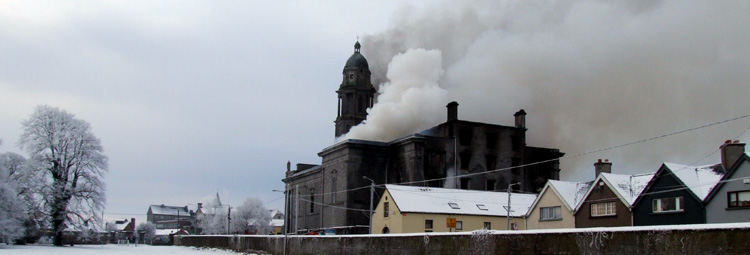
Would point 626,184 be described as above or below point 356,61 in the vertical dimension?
below

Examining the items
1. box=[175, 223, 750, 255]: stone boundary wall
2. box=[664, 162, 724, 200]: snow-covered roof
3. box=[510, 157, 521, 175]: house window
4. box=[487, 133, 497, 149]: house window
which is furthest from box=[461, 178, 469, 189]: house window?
box=[175, 223, 750, 255]: stone boundary wall

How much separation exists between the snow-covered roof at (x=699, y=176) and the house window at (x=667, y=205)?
124 cm

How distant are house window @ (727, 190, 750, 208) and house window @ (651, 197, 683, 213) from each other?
11.1ft

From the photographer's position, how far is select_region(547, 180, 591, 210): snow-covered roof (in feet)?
167

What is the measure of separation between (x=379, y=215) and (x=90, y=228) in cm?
2577

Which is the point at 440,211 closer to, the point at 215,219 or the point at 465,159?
the point at 465,159

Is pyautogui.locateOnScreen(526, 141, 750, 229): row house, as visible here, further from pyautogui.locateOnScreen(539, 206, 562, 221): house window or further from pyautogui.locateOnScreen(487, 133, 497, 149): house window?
pyautogui.locateOnScreen(487, 133, 497, 149): house window

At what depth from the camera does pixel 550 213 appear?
53438 millimetres

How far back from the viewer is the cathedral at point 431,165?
7994 cm

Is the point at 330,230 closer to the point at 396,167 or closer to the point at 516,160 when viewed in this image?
the point at 396,167

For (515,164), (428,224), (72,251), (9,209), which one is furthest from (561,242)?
(515,164)

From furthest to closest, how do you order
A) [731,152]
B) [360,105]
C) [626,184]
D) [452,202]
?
1. [360,105]
2. [452,202]
3. [626,184]
4. [731,152]

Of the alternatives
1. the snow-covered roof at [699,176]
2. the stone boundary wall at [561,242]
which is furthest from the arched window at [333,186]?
the snow-covered roof at [699,176]

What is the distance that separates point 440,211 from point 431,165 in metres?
20.5
